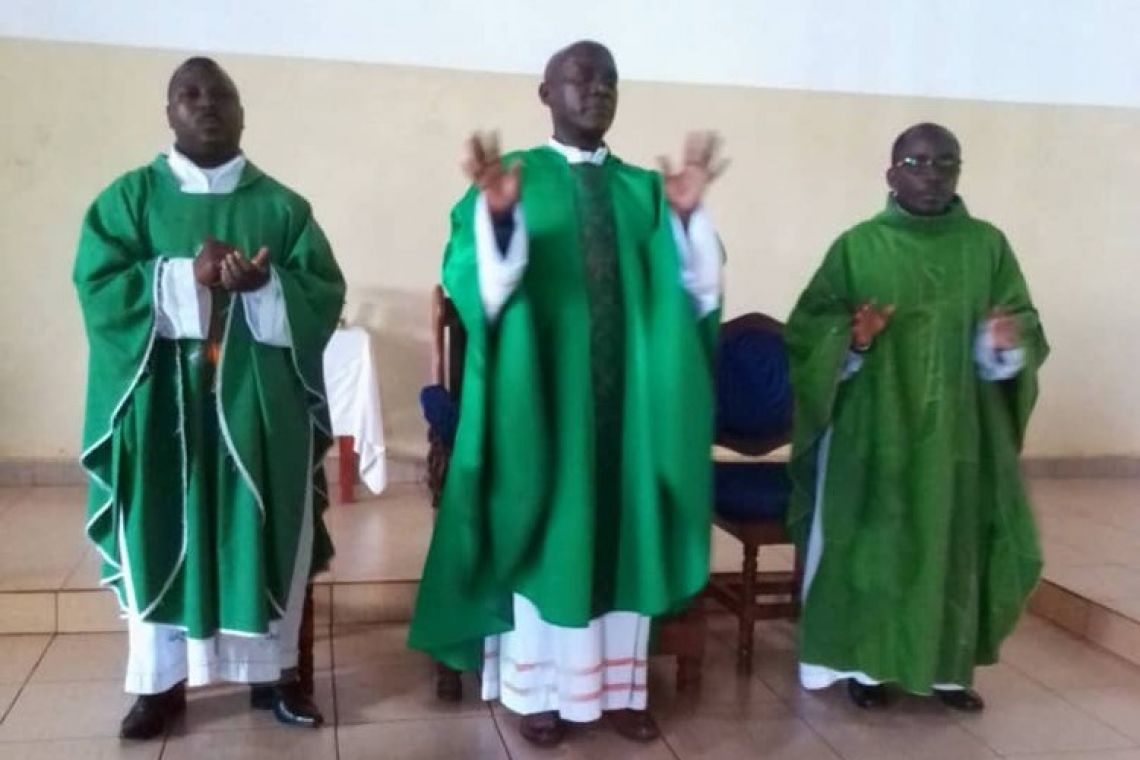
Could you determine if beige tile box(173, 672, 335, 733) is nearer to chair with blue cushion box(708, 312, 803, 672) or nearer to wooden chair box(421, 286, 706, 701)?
wooden chair box(421, 286, 706, 701)

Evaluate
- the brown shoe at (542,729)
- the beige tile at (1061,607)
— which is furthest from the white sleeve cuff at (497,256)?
the beige tile at (1061,607)

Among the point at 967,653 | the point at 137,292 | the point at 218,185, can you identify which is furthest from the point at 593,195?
the point at 967,653

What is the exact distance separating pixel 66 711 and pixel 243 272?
1317mm

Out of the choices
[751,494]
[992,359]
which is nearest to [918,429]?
[992,359]

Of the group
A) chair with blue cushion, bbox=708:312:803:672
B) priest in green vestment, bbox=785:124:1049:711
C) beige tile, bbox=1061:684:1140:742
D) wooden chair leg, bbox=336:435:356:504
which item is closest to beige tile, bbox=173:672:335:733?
chair with blue cushion, bbox=708:312:803:672

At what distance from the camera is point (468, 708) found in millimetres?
3004

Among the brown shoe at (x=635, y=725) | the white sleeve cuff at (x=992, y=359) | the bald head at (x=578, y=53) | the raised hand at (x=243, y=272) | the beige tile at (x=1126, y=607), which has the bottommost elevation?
the brown shoe at (x=635, y=725)

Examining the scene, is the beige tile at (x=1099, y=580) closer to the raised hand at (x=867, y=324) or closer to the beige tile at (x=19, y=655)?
the raised hand at (x=867, y=324)

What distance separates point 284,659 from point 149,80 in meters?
3.01

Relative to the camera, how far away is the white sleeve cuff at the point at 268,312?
2.58 m

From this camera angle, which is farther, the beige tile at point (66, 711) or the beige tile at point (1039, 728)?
the beige tile at point (1039, 728)

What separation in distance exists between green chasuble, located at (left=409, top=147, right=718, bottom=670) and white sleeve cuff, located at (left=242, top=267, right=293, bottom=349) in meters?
0.40

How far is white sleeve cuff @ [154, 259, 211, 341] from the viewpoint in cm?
253

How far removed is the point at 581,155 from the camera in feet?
9.02
